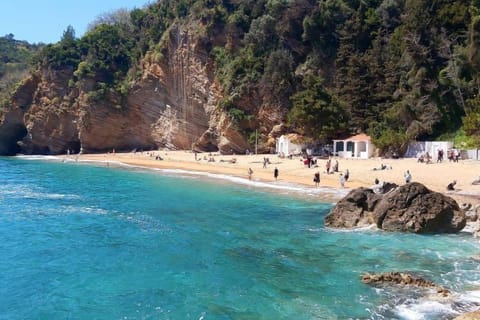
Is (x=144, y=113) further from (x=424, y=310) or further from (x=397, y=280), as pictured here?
(x=424, y=310)

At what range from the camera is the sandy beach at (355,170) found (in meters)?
31.0

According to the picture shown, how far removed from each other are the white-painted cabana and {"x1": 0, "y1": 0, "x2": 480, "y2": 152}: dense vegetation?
1086 millimetres

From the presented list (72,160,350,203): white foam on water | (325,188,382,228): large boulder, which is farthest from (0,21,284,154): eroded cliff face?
(325,188,382,228): large boulder

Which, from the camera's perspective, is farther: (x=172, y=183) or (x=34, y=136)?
(x=34, y=136)

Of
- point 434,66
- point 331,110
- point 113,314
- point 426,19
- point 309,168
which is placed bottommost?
point 113,314

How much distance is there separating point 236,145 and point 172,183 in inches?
973

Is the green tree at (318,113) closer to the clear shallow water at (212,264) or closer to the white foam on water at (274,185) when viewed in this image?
the white foam on water at (274,185)

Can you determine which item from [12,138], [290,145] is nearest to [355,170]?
[290,145]

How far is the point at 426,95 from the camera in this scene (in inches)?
1913

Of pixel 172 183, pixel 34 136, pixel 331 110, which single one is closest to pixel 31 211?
pixel 172 183

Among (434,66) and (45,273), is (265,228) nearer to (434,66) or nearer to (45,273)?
(45,273)

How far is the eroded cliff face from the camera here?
68.4 metres

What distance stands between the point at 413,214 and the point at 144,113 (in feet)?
208

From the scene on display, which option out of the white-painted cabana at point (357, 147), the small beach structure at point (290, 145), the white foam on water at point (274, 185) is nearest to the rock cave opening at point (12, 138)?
the white foam on water at point (274, 185)
